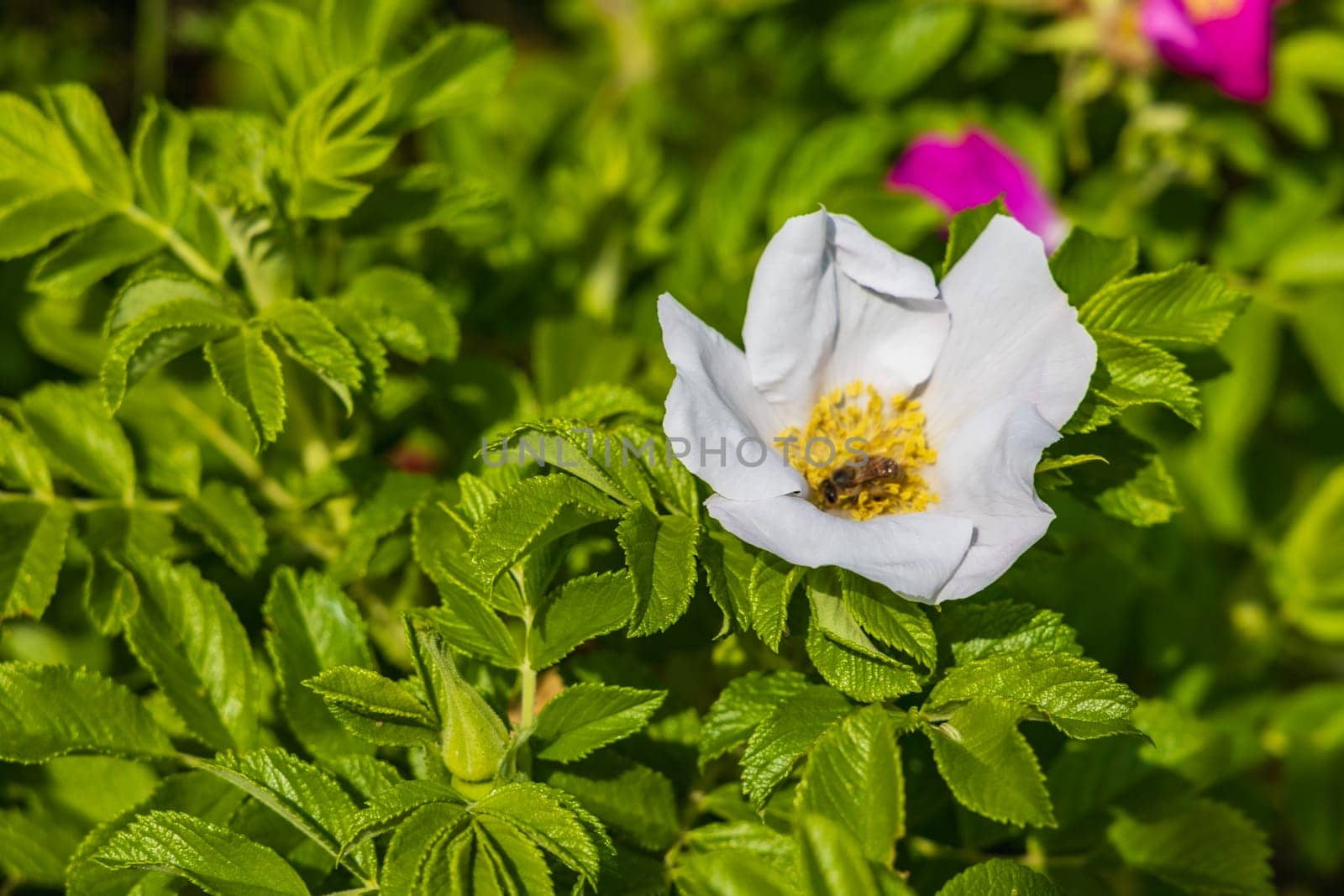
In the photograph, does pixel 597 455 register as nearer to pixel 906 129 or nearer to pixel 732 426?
pixel 732 426

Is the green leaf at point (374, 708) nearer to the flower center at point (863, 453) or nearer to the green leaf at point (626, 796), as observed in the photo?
the green leaf at point (626, 796)

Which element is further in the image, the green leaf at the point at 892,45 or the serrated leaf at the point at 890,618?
the green leaf at the point at 892,45

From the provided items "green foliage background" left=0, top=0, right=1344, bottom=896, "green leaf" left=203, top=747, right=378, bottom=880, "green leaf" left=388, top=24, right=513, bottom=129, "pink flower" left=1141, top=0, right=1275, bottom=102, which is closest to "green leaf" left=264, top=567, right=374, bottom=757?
"green foliage background" left=0, top=0, right=1344, bottom=896

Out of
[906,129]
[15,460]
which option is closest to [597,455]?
→ [15,460]

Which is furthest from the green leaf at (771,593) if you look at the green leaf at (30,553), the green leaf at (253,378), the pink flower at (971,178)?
the pink flower at (971,178)

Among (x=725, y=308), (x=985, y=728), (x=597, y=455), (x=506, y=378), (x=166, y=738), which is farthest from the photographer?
(x=506, y=378)

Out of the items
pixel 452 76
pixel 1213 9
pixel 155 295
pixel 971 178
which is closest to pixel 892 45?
pixel 971 178
